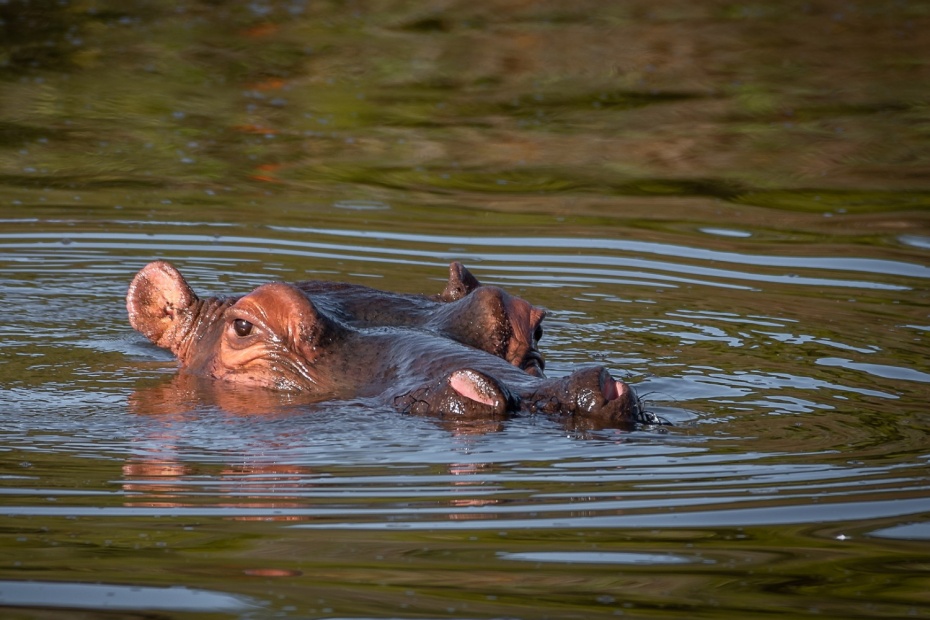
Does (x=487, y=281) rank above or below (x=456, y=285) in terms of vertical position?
below

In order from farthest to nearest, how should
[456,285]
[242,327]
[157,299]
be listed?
[157,299]
[456,285]
[242,327]

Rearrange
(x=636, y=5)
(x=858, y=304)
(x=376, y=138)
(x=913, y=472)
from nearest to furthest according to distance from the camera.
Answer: (x=913, y=472) → (x=858, y=304) → (x=376, y=138) → (x=636, y=5)

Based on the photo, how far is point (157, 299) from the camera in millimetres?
9109

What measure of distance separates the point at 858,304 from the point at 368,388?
178 inches

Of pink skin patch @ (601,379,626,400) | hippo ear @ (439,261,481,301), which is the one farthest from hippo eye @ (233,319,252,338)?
pink skin patch @ (601,379,626,400)

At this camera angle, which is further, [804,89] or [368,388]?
[804,89]

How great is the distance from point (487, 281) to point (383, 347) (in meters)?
3.91

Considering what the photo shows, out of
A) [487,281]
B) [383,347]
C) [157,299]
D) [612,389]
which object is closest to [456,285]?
[383,347]

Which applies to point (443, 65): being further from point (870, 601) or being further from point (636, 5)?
point (870, 601)

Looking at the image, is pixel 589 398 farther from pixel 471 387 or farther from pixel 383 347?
pixel 383 347

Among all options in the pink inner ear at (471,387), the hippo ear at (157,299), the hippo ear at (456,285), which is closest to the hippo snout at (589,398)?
the pink inner ear at (471,387)

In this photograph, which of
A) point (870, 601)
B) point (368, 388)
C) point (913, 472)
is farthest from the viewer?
point (368, 388)

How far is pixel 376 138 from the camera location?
52.2 ft

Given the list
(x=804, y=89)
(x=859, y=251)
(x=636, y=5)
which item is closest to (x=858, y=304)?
(x=859, y=251)
